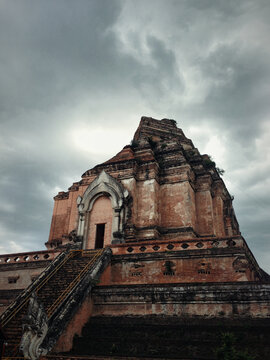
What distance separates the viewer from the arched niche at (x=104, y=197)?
690 inches

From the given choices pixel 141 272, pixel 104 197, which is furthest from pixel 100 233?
pixel 141 272

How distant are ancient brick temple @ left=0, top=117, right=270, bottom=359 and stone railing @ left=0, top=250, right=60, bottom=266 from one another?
0.05 metres

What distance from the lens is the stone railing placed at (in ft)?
50.7

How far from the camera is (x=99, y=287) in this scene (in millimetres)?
10984

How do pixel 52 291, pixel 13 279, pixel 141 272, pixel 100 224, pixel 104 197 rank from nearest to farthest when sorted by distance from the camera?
pixel 52 291 < pixel 141 272 < pixel 13 279 < pixel 100 224 < pixel 104 197

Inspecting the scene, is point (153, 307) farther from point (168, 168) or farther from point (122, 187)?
point (168, 168)

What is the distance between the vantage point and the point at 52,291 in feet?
37.3

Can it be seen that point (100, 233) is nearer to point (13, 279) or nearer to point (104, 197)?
point (104, 197)

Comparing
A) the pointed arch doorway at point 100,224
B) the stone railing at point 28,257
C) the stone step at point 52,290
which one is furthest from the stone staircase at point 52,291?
the pointed arch doorway at point 100,224

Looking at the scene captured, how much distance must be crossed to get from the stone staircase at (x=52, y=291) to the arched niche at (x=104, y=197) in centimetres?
295

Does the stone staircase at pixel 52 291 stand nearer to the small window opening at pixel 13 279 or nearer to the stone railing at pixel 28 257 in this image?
the stone railing at pixel 28 257

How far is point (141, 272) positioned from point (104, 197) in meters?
6.72

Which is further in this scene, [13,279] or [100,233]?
[100,233]

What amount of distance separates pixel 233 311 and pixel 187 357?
7.10ft
